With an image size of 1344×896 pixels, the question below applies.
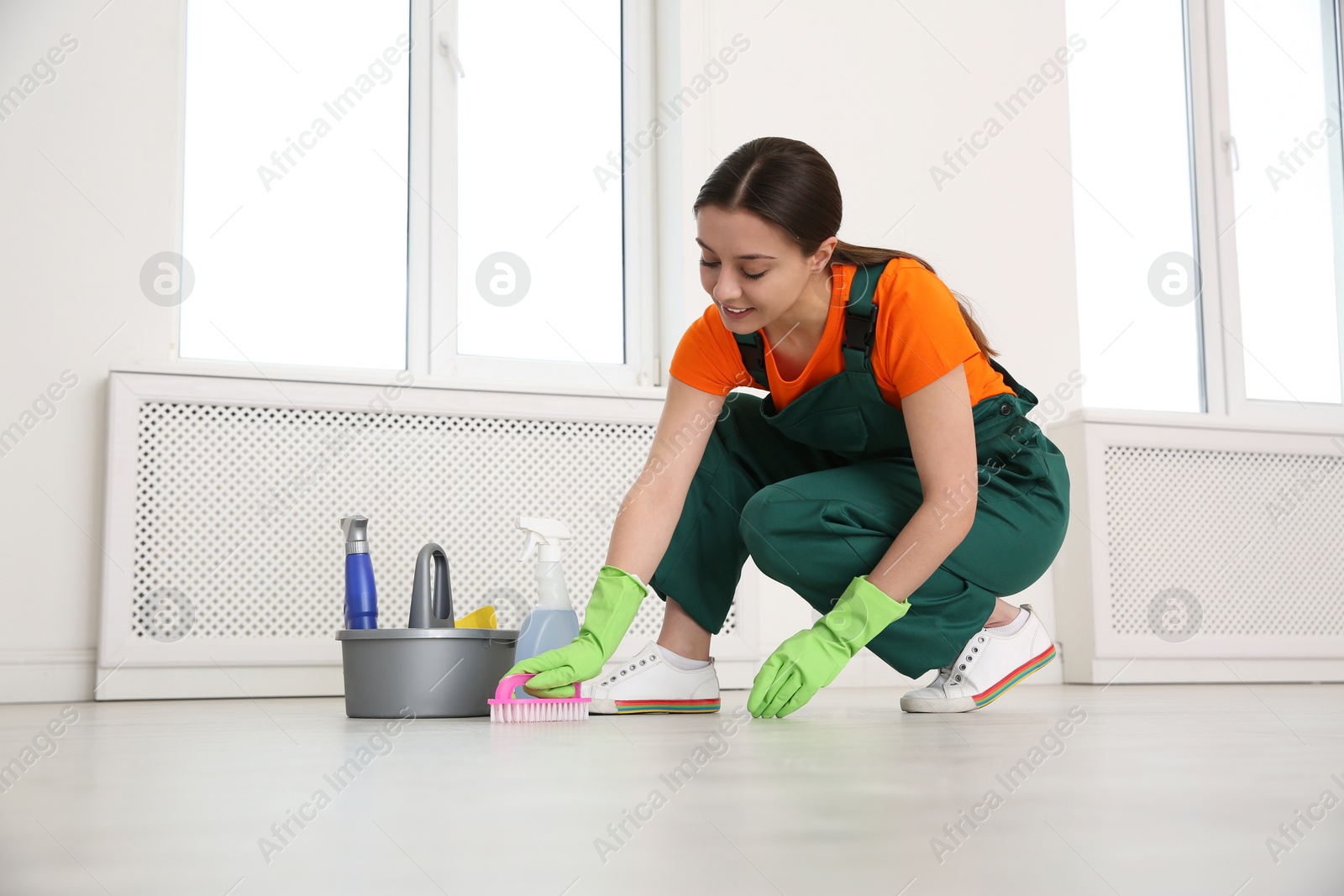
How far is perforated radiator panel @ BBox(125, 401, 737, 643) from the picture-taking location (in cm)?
193

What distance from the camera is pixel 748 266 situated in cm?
Result: 119

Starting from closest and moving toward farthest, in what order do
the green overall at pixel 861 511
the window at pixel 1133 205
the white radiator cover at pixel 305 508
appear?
the green overall at pixel 861 511 → the white radiator cover at pixel 305 508 → the window at pixel 1133 205

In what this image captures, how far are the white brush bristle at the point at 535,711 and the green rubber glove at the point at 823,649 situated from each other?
0.68 feet

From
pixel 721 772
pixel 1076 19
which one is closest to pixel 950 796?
pixel 721 772

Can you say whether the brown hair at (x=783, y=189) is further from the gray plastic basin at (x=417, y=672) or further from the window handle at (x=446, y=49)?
the window handle at (x=446, y=49)

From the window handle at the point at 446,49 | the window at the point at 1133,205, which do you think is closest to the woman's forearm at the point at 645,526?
the window handle at the point at 446,49

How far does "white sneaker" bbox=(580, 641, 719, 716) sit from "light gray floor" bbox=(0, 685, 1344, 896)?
220 mm

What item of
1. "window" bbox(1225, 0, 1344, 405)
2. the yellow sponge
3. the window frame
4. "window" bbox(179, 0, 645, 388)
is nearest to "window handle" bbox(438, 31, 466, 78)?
"window" bbox(179, 0, 645, 388)

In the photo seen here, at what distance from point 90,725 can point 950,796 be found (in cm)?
108

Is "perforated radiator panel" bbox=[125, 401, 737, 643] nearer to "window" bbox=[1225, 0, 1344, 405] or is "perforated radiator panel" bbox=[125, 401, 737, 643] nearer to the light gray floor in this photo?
the light gray floor

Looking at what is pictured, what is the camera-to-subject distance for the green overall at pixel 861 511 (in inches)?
51.4

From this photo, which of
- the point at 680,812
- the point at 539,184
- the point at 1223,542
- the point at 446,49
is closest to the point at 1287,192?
the point at 1223,542

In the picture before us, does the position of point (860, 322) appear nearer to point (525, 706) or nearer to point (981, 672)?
point (981, 672)

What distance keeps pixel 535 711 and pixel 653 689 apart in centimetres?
19
